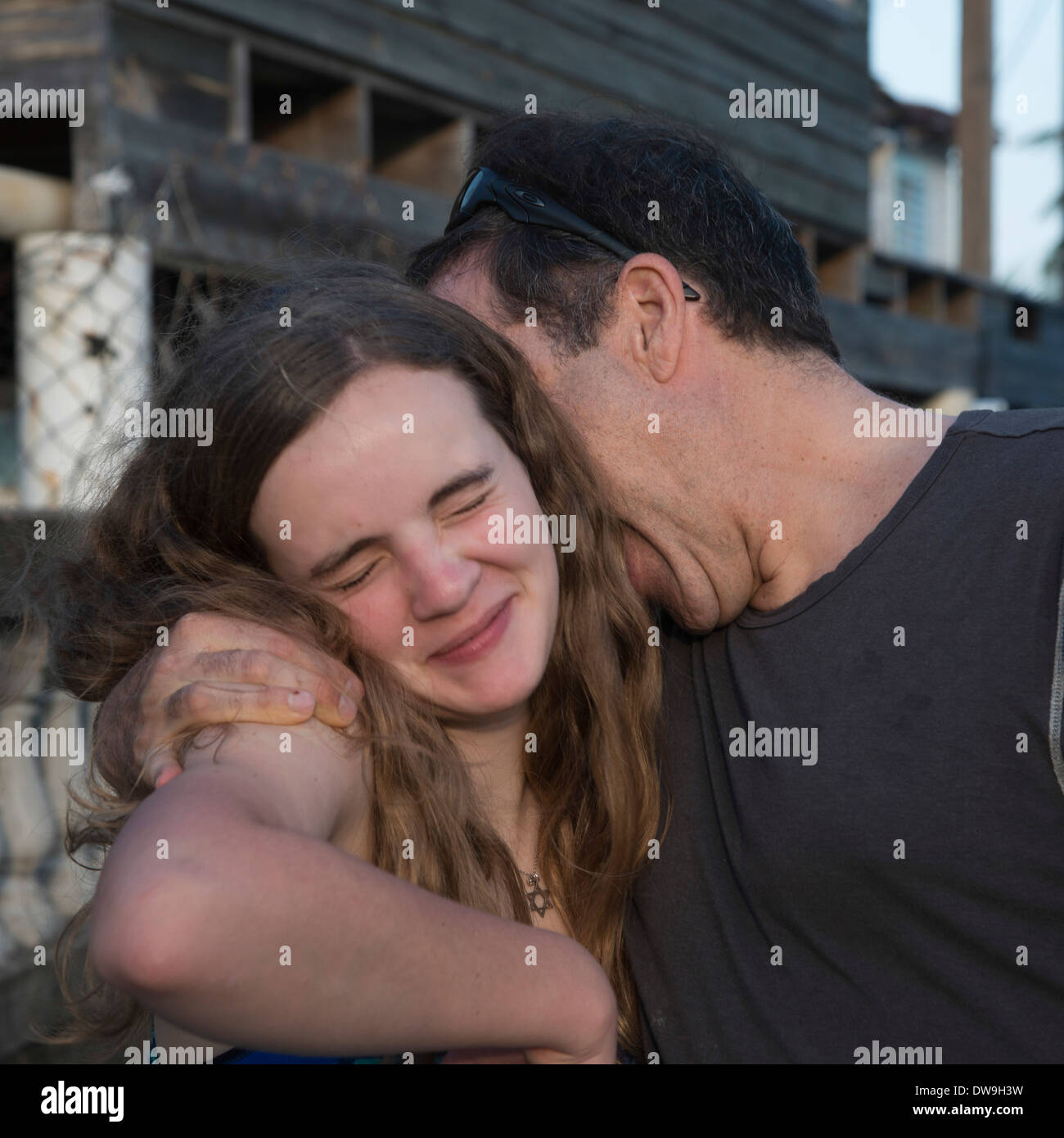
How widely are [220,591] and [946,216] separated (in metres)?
23.9

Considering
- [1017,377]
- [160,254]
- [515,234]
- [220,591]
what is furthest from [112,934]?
[1017,377]

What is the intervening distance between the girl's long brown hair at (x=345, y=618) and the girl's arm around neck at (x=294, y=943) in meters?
0.37

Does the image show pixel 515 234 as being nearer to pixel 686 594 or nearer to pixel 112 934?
pixel 686 594

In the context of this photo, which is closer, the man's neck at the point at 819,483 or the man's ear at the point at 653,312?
the man's neck at the point at 819,483

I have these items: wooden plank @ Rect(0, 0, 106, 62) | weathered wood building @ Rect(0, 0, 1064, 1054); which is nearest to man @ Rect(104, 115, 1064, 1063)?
weathered wood building @ Rect(0, 0, 1064, 1054)

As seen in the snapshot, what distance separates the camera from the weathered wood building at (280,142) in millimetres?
4441

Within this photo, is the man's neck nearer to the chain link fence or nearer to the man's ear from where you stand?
the man's ear

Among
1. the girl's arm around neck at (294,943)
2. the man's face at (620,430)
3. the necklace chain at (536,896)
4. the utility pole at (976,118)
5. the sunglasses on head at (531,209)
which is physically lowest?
the necklace chain at (536,896)

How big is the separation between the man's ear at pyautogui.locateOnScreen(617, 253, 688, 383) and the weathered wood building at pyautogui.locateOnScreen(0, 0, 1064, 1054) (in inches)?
29.3

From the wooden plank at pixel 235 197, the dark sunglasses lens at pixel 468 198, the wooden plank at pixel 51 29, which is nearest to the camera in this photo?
the dark sunglasses lens at pixel 468 198

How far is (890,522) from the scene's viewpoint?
2.00 m

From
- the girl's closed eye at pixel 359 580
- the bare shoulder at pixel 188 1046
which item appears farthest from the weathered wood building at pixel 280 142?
the bare shoulder at pixel 188 1046

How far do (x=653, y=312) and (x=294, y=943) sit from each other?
1.41 meters

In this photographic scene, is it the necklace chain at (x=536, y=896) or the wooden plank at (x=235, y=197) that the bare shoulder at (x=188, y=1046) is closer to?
the necklace chain at (x=536, y=896)
